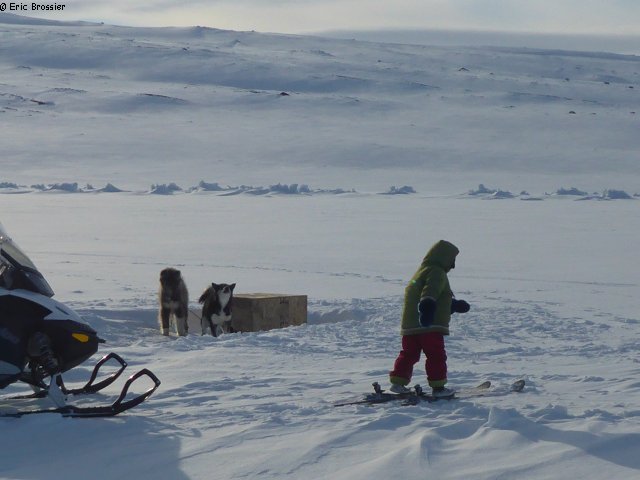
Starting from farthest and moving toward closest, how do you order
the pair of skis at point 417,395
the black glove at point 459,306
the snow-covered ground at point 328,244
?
the black glove at point 459,306
the pair of skis at point 417,395
the snow-covered ground at point 328,244

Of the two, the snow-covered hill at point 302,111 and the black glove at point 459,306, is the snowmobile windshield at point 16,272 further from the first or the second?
the snow-covered hill at point 302,111

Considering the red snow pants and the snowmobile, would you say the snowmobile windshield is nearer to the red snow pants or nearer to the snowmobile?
the snowmobile

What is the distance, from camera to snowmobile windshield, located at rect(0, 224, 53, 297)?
5559 millimetres

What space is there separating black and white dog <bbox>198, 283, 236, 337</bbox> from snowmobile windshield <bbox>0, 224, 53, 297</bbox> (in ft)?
12.7

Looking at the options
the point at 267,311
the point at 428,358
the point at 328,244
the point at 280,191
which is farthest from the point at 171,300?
the point at 280,191

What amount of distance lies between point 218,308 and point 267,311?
45 cm

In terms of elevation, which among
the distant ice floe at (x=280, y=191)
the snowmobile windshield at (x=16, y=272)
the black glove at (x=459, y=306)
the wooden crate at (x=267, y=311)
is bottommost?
the distant ice floe at (x=280, y=191)

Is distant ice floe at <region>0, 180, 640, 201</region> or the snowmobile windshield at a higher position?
the snowmobile windshield

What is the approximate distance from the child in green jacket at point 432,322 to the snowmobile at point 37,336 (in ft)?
4.89

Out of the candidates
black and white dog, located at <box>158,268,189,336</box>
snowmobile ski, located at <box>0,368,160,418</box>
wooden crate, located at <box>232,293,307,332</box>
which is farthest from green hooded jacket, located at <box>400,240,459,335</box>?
black and white dog, located at <box>158,268,189,336</box>

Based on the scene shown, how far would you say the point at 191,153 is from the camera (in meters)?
35.2

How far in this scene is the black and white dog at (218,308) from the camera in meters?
9.51

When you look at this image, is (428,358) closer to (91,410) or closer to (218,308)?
(91,410)

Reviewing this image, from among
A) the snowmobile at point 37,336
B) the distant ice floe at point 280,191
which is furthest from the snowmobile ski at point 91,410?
the distant ice floe at point 280,191
